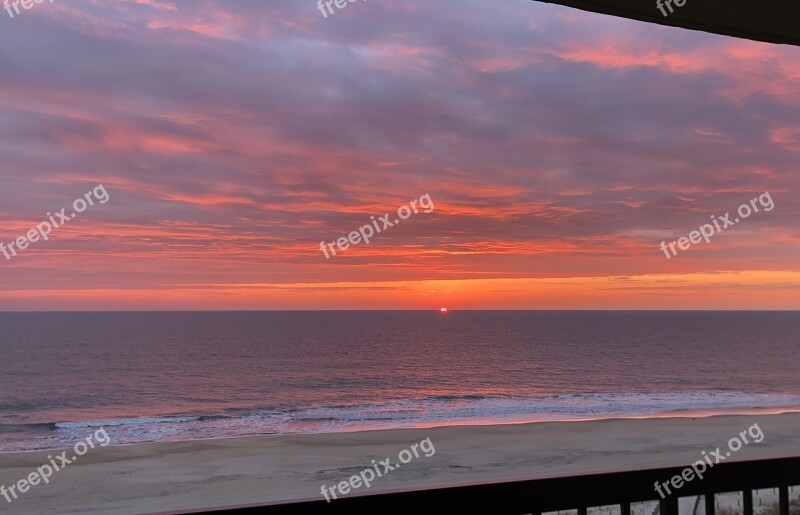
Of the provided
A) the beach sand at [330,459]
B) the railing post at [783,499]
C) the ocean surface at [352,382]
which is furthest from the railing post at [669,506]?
the ocean surface at [352,382]

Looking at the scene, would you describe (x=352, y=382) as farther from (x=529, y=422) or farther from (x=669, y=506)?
(x=669, y=506)

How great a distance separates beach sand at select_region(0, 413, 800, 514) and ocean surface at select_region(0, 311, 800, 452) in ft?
8.52

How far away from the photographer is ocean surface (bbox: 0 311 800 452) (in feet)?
65.6

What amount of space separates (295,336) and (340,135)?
3920 cm

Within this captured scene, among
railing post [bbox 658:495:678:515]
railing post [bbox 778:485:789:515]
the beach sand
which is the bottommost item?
railing post [bbox 778:485:789:515]

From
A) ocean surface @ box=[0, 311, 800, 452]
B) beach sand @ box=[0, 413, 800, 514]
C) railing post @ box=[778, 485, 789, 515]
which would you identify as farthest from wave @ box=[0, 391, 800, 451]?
railing post @ box=[778, 485, 789, 515]

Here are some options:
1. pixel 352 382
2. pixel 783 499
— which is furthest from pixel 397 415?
pixel 783 499

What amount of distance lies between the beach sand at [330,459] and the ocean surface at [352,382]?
8.52ft

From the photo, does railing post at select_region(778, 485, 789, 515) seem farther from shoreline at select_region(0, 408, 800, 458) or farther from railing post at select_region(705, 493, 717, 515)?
shoreline at select_region(0, 408, 800, 458)

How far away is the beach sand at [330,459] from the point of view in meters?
11.2

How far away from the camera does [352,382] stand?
28.1m

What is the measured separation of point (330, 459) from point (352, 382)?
47.7 feet

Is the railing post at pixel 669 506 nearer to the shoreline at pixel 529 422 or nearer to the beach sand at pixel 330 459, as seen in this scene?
the beach sand at pixel 330 459

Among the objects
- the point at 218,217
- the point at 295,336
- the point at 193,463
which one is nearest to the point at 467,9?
the point at 193,463
